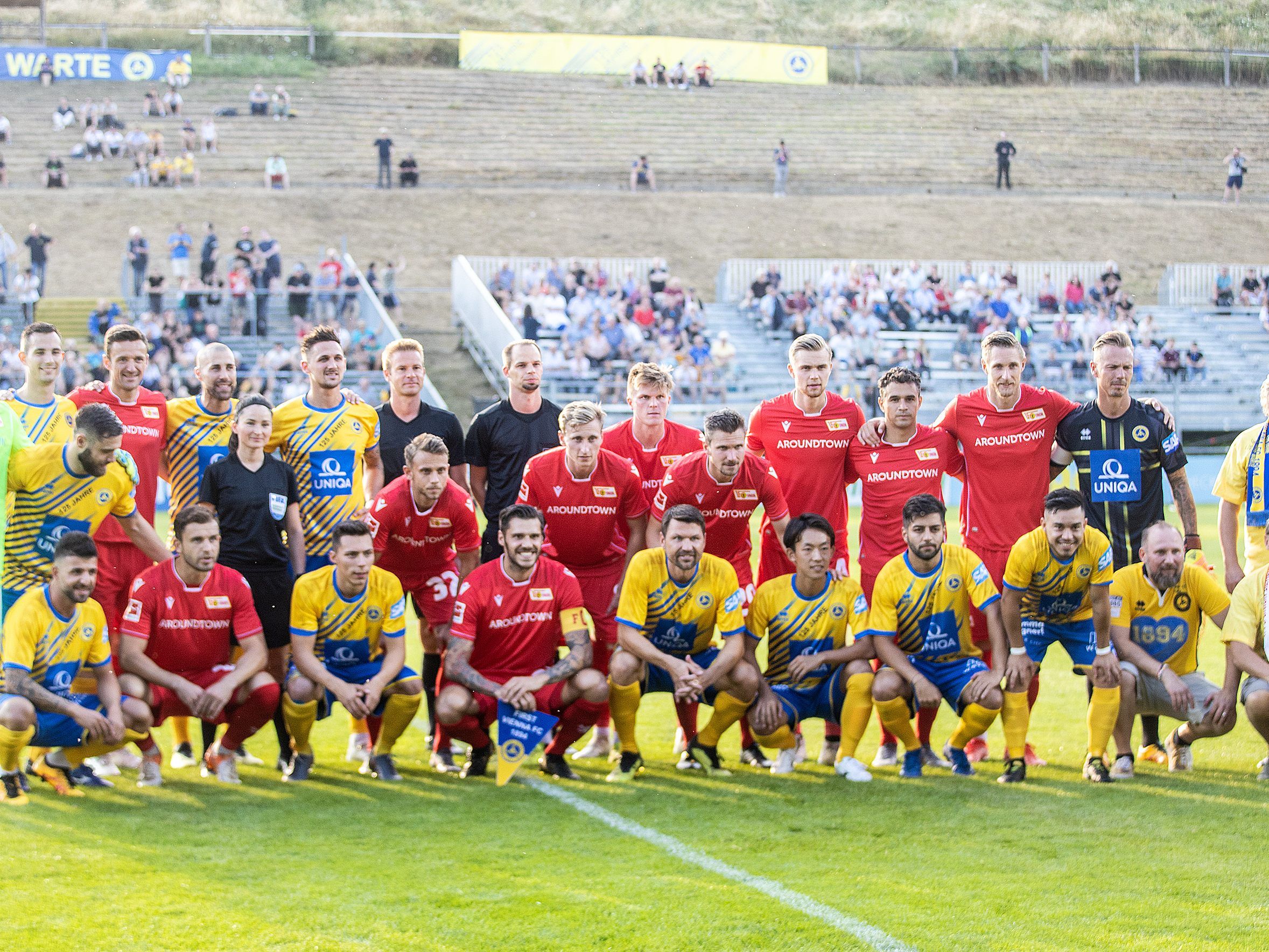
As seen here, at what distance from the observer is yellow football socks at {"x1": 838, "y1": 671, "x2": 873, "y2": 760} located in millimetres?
7039

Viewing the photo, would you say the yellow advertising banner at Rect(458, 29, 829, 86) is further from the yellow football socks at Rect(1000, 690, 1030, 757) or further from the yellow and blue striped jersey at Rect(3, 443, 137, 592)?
the yellow football socks at Rect(1000, 690, 1030, 757)

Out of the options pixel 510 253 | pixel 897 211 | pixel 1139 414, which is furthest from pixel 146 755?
pixel 897 211

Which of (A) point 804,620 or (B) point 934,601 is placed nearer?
(B) point 934,601

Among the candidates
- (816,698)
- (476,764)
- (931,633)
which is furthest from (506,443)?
(931,633)

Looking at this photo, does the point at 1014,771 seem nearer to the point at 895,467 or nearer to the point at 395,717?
the point at 895,467

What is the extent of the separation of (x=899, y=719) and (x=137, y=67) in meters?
43.1

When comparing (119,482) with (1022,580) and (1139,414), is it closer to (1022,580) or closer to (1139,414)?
(1022,580)

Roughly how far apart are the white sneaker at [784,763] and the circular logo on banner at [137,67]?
4248 cm

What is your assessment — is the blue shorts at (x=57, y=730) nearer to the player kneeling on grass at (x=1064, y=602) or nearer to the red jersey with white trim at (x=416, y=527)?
the red jersey with white trim at (x=416, y=527)

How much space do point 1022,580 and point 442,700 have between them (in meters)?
3.00

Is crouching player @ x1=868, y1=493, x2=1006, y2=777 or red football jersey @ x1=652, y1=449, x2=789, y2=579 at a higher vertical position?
red football jersey @ x1=652, y1=449, x2=789, y2=579

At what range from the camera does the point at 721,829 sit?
19.8ft

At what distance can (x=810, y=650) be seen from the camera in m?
7.27

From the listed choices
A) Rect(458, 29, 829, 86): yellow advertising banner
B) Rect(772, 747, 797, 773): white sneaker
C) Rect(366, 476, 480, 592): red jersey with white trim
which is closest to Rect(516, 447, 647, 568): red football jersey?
Rect(366, 476, 480, 592): red jersey with white trim
